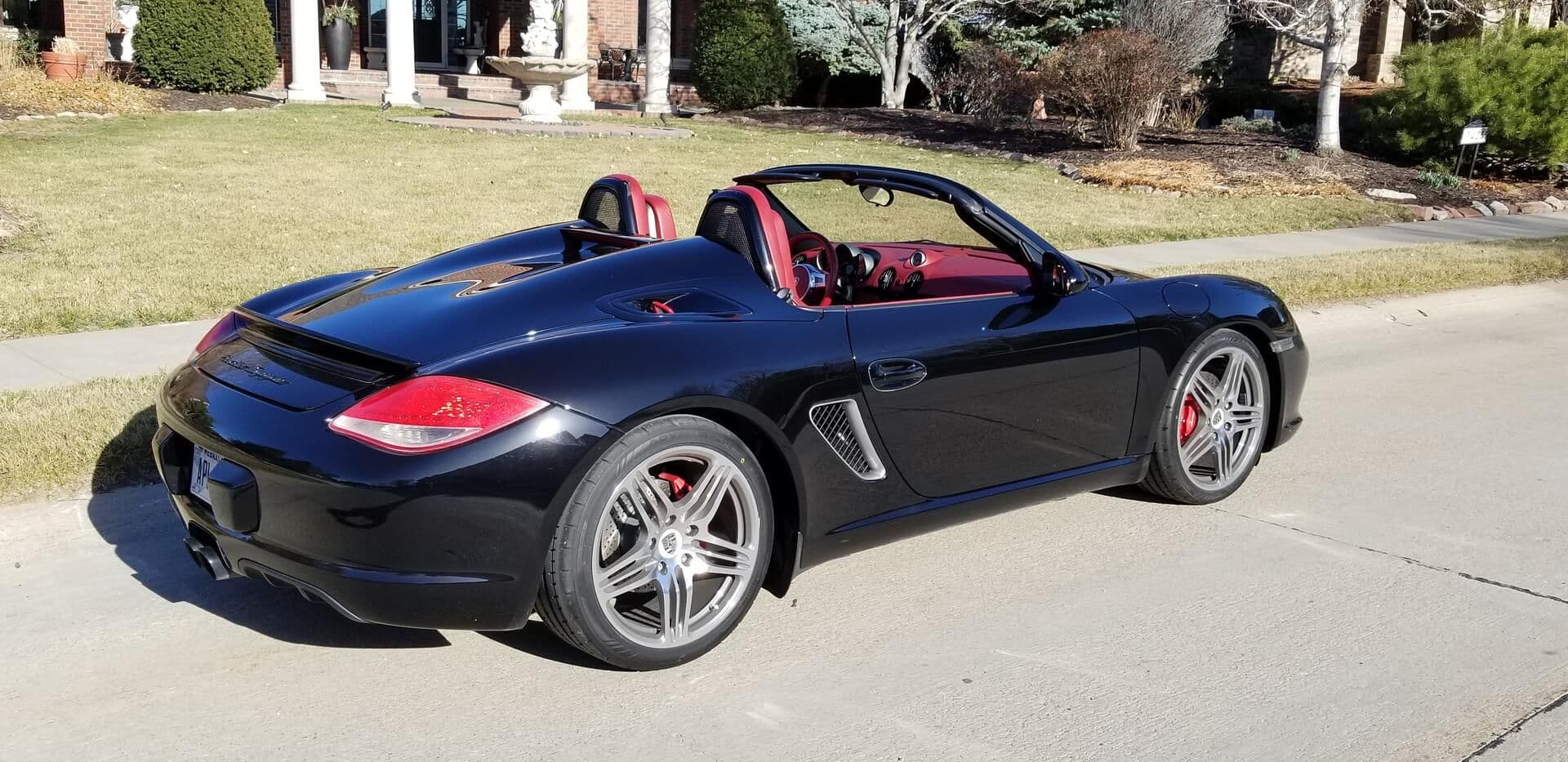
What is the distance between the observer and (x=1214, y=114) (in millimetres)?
26750

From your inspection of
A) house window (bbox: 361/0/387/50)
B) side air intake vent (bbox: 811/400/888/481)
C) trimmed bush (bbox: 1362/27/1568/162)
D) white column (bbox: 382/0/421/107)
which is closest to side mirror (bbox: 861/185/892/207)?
side air intake vent (bbox: 811/400/888/481)

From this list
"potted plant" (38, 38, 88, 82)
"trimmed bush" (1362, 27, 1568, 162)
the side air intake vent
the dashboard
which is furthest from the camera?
"potted plant" (38, 38, 88, 82)

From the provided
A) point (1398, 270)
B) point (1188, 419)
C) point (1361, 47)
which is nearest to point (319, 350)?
point (1188, 419)

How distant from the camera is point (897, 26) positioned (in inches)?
1001

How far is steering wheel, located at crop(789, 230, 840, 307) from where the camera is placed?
15.4ft

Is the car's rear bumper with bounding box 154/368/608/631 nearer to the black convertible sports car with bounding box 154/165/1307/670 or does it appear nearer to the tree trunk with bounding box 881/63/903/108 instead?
the black convertible sports car with bounding box 154/165/1307/670

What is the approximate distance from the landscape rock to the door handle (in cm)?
1412

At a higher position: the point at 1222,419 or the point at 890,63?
the point at 890,63

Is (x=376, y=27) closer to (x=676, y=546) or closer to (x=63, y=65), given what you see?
(x=63, y=65)

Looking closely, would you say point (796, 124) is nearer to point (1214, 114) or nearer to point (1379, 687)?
point (1214, 114)

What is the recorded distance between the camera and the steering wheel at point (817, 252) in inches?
185

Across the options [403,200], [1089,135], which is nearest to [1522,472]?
[403,200]

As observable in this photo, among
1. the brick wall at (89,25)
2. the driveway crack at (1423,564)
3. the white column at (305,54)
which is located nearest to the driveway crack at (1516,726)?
the driveway crack at (1423,564)

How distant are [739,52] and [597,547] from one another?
22.1 meters
